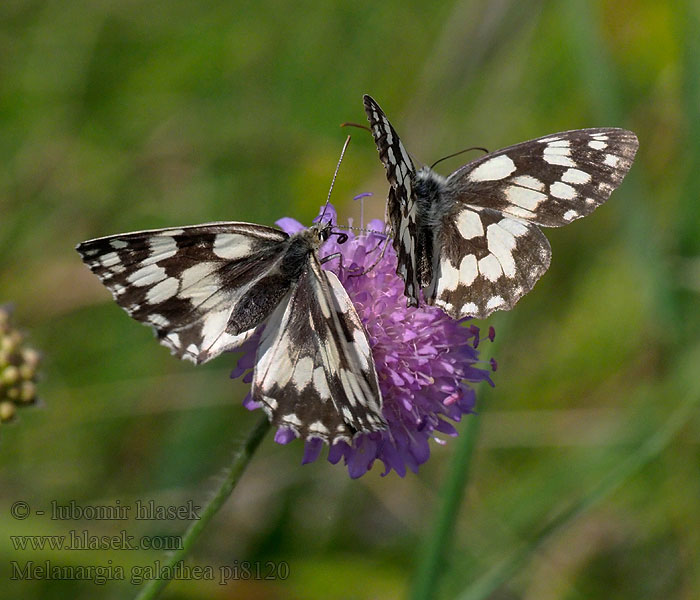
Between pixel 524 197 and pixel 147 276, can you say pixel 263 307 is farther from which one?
pixel 524 197

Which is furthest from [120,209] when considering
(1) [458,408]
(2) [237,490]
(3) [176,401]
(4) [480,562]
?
(4) [480,562]

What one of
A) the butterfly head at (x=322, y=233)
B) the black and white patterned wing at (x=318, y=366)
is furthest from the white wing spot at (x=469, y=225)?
the black and white patterned wing at (x=318, y=366)

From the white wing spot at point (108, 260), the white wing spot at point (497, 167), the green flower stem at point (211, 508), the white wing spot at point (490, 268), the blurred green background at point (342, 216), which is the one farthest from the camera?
the blurred green background at point (342, 216)

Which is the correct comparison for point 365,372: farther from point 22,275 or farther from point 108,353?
point 22,275

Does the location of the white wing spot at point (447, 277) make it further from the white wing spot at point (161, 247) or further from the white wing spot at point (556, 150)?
the white wing spot at point (161, 247)

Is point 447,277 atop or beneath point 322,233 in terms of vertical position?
beneath

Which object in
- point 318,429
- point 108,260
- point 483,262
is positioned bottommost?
point 318,429

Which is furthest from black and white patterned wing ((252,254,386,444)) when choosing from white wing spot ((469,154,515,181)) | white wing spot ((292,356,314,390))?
white wing spot ((469,154,515,181))

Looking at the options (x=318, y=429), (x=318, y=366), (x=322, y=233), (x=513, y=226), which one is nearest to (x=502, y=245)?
(x=513, y=226)
